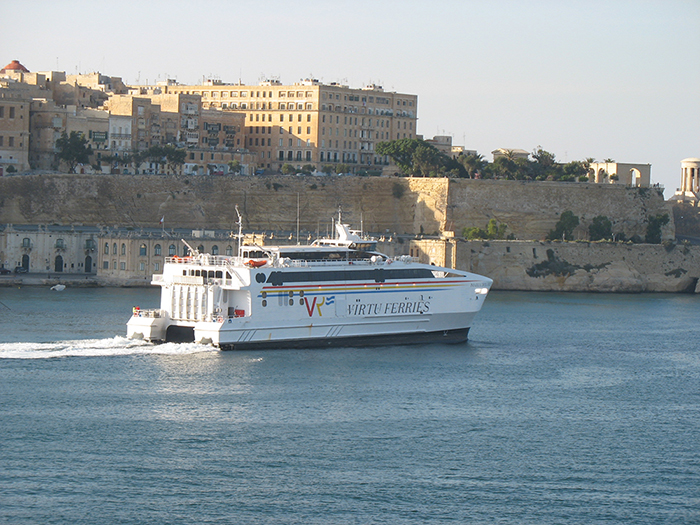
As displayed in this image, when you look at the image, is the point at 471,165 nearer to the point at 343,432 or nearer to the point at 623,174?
the point at 623,174

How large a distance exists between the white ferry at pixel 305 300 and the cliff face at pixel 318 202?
36.6 meters

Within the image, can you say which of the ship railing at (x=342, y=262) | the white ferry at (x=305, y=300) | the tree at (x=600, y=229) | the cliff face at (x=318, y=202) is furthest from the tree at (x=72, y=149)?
the ship railing at (x=342, y=262)

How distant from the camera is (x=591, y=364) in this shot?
43.8 m

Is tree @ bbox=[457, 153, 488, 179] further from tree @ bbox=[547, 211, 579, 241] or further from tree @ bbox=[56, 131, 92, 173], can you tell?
tree @ bbox=[56, 131, 92, 173]

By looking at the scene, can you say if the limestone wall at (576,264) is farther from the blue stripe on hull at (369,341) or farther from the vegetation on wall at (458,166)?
the blue stripe on hull at (369,341)

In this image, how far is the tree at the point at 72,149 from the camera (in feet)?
284

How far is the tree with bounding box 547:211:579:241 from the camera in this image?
282 feet

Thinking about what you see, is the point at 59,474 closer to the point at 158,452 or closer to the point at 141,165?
the point at 158,452

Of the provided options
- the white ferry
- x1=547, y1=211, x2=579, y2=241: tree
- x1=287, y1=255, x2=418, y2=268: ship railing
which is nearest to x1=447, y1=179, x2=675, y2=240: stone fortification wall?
x1=547, y1=211, x2=579, y2=241: tree

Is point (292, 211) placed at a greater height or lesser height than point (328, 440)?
greater

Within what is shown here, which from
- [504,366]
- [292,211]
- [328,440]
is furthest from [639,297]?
[328,440]

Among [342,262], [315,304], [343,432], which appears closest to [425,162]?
[342,262]

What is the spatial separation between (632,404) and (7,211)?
5596 centimetres

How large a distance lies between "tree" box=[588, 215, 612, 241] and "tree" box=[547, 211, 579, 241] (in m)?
1.82
